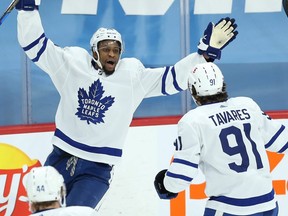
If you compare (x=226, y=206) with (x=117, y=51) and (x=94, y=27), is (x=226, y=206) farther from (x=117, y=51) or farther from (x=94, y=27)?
(x=94, y=27)

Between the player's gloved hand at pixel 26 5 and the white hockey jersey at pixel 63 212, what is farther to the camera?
the player's gloved hand at pixel 26 5

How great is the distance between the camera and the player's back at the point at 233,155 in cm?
315

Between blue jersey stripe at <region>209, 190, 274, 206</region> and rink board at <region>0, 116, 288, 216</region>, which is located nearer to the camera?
blue jersey stripe at <region>209, 190, 274, 206</region>

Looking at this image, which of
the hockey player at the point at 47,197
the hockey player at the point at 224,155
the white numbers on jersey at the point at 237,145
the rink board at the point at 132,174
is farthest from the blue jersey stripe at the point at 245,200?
the rink board at the point at 132,174

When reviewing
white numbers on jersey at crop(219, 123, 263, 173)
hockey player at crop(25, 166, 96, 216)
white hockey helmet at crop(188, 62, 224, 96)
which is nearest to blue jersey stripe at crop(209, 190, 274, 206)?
white numbers on jersey at crop(219, 123, 263, 173)

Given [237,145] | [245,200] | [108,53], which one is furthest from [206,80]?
A: [108,53]

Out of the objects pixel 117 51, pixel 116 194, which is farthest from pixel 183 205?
pixel 117 51

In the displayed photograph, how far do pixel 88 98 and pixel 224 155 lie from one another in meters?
0.86

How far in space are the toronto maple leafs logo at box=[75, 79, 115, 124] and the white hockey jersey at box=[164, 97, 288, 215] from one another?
0.63 meters

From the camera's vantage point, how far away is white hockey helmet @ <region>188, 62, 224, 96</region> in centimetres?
328

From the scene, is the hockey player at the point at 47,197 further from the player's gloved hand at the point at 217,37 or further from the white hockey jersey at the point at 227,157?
the player's gloved hand at the point at 217,37

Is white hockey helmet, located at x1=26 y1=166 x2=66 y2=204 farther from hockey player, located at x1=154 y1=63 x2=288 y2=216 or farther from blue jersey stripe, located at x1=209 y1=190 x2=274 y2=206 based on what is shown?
blue jersey stripe, located at x1=209 y1=190 x2=274 y2=206

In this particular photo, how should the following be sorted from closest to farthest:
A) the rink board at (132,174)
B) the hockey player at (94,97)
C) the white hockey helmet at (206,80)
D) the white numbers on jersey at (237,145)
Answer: the white numbers on jersey at (237,145), the white hockey helmet at (206,80), the hockey player at (94,97), the rink board at (132,174)

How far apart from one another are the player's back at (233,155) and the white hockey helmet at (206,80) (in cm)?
7
